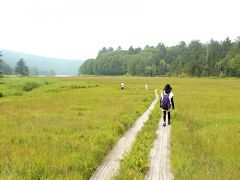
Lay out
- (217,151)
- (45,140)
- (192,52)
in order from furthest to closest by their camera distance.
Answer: (192,52)
(45,140)
(217,151)

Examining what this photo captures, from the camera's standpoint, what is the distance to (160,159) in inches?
426

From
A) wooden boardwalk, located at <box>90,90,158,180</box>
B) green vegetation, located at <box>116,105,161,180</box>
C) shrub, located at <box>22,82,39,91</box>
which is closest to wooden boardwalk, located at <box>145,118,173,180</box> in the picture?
green vegetation, located at <box>116,105,161,180</box>

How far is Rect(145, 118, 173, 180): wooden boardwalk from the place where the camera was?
9.14 metres

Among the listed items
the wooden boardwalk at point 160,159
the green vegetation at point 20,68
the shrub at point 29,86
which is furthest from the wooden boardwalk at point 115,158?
the green vegetation at point 20,68

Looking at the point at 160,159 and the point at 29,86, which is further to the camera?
the point at 29,86

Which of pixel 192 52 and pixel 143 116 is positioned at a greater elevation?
pixel 192 52

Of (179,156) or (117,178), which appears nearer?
(117,178)

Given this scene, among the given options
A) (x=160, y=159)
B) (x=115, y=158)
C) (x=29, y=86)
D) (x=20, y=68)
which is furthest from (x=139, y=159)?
(x=20, y=68)

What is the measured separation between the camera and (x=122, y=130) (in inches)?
616

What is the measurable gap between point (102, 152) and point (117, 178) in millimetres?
2704

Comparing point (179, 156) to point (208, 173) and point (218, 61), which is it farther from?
point (218, 61)

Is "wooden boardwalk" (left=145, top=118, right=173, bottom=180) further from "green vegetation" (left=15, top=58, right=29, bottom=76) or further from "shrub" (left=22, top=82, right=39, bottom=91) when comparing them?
"green vegetation" (left=15, top=58, right=29, bottom=76)

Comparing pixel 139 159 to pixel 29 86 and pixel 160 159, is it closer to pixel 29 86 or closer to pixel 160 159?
pixel 160 159

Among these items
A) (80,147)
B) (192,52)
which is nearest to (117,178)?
(80,147)
